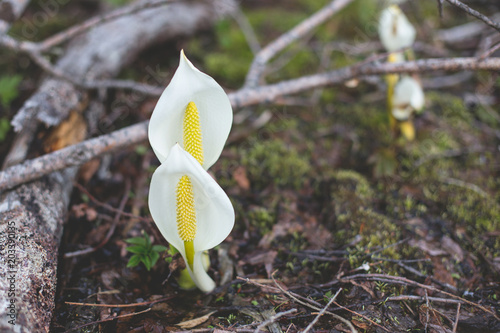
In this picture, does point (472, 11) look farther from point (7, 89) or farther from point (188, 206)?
point (7, 89)

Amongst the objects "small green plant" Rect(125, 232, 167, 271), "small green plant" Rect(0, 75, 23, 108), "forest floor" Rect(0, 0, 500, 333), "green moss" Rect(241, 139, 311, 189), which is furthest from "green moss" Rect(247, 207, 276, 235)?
"small green plant" Rect(0, 75, 23, 108)

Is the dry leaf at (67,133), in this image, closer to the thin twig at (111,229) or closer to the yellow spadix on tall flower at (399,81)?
the thin twig at (111,229)

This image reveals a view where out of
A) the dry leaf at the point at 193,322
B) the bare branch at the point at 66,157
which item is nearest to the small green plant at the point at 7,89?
the bare branch at the point at 66,157

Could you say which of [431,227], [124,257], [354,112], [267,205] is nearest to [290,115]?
[354,112]

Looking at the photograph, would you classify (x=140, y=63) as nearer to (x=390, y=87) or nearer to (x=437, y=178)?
(x=390, y=87)

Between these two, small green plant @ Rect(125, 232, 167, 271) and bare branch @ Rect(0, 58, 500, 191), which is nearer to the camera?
small green plant @ Rect(125, 232, 167, 271)

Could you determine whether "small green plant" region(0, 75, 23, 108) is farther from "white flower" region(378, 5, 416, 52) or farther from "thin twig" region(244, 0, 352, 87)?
"white flower" region(378, 5, 416, 52)
